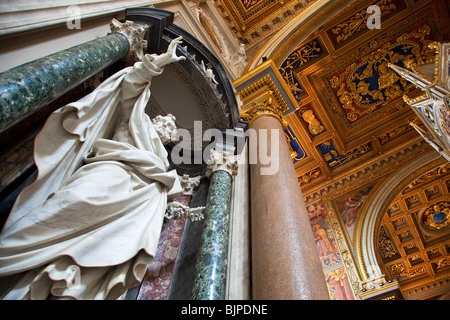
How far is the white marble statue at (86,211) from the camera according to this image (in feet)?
3.79

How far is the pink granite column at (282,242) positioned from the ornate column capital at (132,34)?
1.52 m

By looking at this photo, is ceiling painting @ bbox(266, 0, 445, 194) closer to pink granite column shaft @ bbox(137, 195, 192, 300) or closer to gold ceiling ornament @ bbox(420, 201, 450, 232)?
gold ceiling ornament @ bbox(420, 201, 450, 232)

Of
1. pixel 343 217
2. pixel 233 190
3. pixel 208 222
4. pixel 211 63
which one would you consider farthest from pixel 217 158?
pixel 343 217

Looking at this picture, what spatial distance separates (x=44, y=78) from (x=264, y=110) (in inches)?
99.1

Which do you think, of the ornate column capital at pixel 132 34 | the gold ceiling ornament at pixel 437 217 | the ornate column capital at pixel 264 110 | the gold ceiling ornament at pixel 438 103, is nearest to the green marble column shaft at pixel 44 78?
the ornate column capital at pixel 132 34

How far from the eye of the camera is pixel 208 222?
2.22 m

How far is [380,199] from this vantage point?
6512mm

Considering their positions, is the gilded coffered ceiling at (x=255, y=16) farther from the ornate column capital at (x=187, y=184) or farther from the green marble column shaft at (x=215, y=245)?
the green marble column shaft at (x=215, y=245)

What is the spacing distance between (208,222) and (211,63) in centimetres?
194

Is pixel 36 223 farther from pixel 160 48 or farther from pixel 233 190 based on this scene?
pixel 160 48

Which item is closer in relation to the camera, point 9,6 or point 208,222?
point 9,6

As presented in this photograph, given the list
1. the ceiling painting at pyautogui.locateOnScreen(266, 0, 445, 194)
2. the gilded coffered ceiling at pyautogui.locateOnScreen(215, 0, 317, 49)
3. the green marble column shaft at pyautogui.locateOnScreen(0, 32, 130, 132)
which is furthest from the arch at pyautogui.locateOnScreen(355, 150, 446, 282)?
the green marble column shaft at pyautogui.locateOnScreen(0, 32, 130, 132)

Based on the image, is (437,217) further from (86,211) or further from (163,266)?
(86,211)

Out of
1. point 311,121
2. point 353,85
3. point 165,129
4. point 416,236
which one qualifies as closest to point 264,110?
point 165,129
